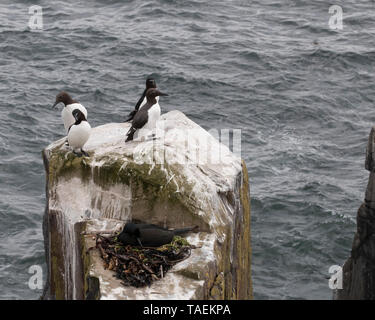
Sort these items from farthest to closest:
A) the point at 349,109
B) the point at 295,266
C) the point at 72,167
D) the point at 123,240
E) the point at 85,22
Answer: the point at 85,22 < the point at 349,109 < the point at 295,266 < the point at 72,167 < the point at 123,240

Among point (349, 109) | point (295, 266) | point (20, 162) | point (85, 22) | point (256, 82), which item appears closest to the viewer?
point (295, 266)

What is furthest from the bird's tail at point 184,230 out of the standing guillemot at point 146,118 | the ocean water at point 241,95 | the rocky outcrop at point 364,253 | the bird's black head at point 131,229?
the ocean water at point 241,95

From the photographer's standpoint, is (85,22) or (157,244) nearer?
(157,244)

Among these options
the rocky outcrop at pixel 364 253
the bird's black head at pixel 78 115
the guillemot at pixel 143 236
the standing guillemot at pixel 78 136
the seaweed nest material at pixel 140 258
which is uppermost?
the bird's black head at pixel 78 115

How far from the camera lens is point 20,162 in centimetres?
2377

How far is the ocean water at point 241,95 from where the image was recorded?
20.6 metres

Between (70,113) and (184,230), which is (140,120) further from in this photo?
(184,230)

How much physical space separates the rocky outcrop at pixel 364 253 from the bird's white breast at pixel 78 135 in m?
5.15

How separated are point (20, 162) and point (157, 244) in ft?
A: 44.9

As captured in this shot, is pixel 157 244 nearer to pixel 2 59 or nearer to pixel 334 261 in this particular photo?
pixel 334 261

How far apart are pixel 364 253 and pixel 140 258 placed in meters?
6.09

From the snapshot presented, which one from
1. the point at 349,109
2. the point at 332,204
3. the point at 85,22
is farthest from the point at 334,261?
the point at 85,22

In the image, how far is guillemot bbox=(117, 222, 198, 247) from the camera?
10.8 meters

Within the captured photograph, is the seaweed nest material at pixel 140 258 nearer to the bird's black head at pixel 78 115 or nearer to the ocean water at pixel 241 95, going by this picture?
the bird's black head at pixel 78 115
